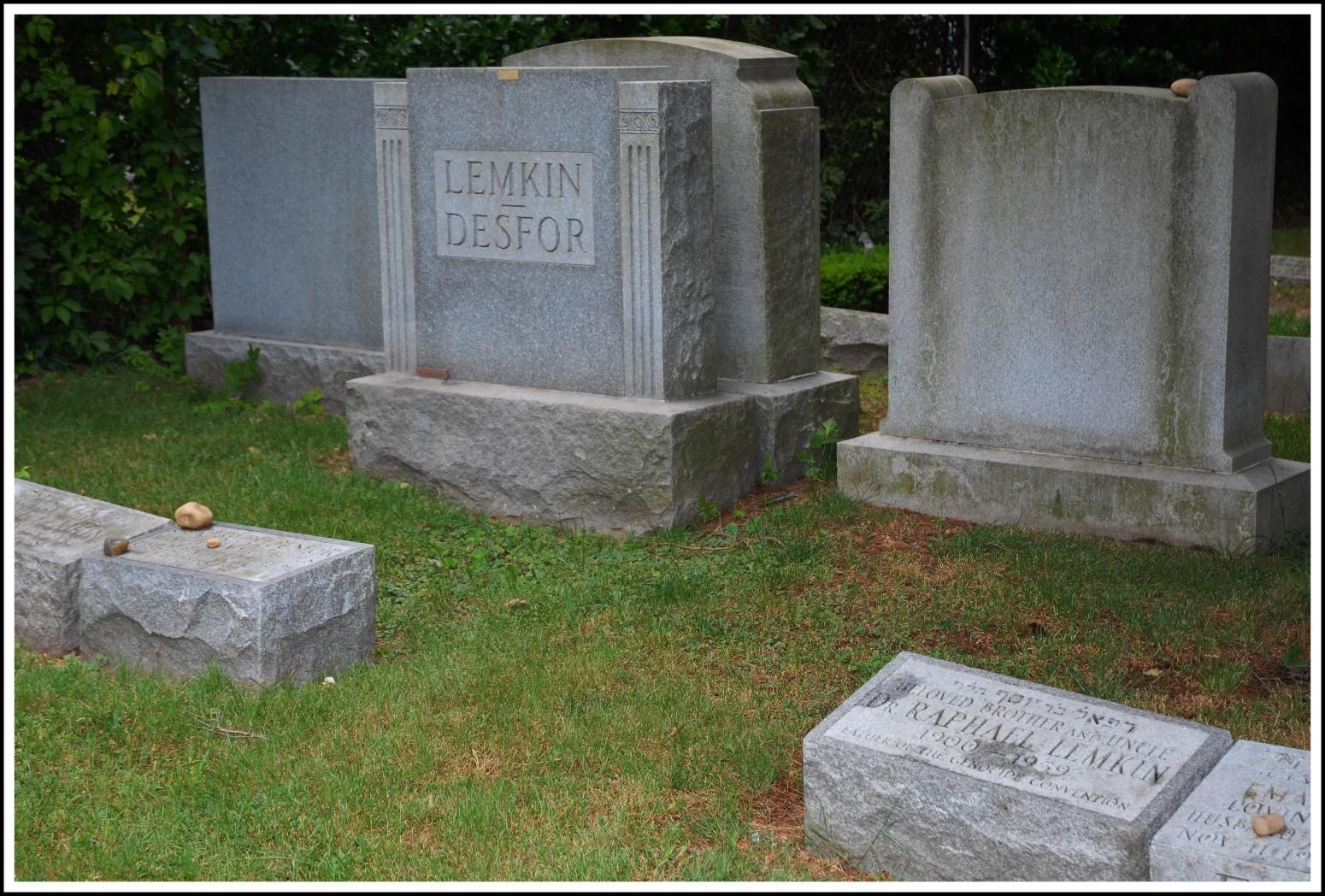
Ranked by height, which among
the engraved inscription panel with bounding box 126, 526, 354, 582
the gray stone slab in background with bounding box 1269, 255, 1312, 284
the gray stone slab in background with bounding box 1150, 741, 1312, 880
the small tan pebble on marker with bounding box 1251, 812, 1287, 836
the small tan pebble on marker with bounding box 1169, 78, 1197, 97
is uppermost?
the small tan pebble on marker with bounding box 1169, 78, 1197, 97

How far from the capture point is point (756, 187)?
6.01 metres

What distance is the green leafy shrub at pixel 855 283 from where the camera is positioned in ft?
29.8

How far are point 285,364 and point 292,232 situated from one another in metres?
0.71

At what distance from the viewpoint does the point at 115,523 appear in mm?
4535

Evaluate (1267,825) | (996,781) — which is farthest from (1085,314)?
(1267,825)

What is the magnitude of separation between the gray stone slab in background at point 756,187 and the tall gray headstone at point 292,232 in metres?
1.59

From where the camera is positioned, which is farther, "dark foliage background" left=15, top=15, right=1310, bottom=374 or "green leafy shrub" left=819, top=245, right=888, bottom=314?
"green leafy shrub" left=819, top=245, right=888, bottom=314

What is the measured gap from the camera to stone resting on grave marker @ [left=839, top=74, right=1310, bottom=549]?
5062 mm

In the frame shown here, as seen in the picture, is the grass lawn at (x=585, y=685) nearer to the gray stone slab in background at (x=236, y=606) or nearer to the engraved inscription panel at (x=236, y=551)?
the gray stone slab in background at (x=236, y=606)

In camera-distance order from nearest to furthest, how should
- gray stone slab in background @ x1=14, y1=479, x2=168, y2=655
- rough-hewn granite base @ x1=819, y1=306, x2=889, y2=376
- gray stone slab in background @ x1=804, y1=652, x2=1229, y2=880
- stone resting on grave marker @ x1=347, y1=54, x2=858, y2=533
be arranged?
gray stone slab in background @ x1=804, y1=652, x2=1229, y2=880, gray stone slab in background @ x1=14, y1=479, x2=168, y2=655, stone resting on grave marker @ x1=347, y1=54, x2=858, y2=533, rough-hewn granite base @ x1=819, y1=306, x2=889, y2=376

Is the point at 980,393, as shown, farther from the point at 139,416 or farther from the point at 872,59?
the point at 872,59

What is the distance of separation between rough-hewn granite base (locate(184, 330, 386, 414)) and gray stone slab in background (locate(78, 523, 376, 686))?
10.5ft

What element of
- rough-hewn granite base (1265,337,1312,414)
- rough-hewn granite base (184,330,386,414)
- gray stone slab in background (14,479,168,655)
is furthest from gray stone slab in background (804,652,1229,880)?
rough-hewn granite base (184,330,386,414)

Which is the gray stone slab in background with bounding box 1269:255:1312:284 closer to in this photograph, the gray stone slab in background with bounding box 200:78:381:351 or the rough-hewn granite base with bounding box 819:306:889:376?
the rough-hewn granite base with bounding box 819:306:889:376
